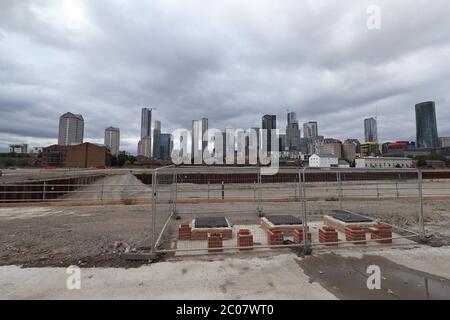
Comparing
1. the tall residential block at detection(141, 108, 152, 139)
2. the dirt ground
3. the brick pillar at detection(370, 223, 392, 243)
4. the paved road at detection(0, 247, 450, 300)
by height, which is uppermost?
the tall residential block at detection(141, 108, 152, 139)

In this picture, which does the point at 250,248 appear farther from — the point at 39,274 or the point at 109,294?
the point at 39,274

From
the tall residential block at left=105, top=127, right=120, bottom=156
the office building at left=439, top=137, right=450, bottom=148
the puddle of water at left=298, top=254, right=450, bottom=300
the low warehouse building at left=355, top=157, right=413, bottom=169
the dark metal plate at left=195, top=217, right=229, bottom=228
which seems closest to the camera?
the puddle of water at left=298, top=254, right=450, bottom=300

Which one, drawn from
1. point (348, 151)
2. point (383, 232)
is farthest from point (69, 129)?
point (383, 232)

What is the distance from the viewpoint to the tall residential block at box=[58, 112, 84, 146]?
144500mm

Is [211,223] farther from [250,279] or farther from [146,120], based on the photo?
[146,120]

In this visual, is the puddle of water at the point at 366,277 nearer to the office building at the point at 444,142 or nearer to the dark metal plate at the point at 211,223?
the dark metal plate at the point at 211,223

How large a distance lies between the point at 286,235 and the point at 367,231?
2.67 meters

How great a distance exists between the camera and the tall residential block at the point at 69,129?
144m

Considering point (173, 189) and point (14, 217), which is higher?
point (173, 189)

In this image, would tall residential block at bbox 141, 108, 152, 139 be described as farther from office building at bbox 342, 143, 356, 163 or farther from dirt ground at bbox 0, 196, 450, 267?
dirt ground at bbox 0, 196, 450, 267

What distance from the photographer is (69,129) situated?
5758 inches

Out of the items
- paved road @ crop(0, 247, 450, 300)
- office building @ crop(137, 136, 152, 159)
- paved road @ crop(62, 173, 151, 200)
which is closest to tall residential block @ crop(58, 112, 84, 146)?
office building @ crop(137, 136, 152, 159)
